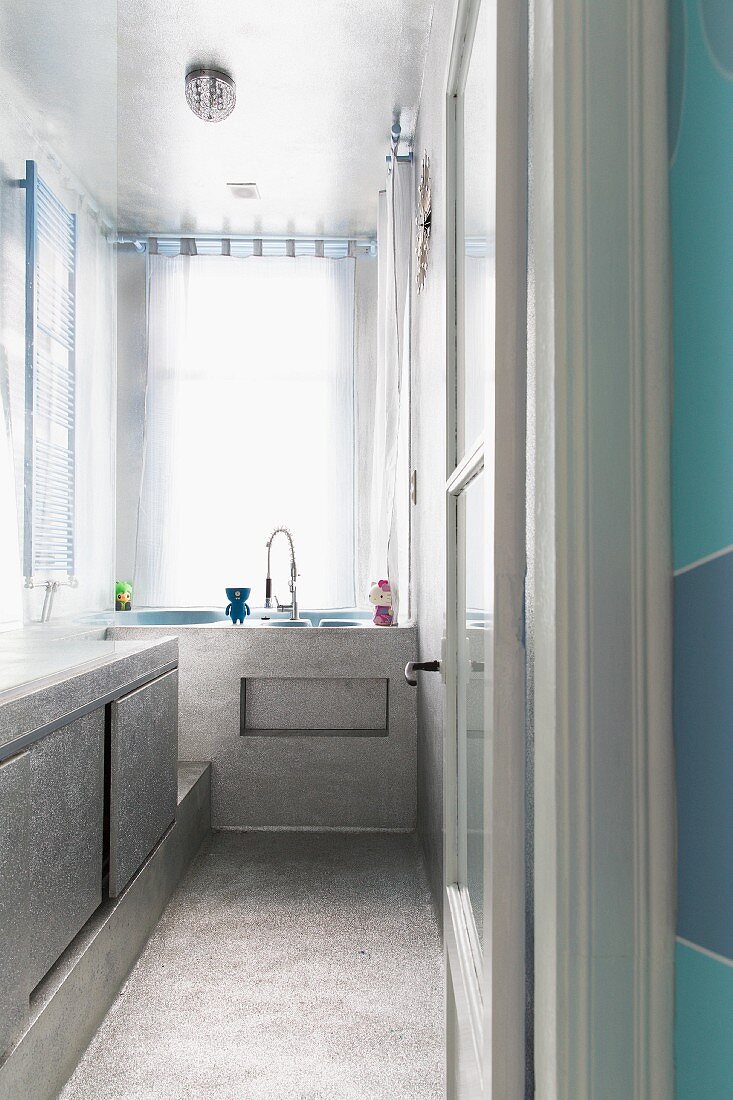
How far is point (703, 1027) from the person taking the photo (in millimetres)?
450

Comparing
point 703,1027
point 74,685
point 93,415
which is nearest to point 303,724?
point 93,415

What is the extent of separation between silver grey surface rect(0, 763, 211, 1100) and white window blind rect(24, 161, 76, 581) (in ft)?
2.43

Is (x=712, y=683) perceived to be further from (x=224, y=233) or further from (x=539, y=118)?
(x=224, y=233)

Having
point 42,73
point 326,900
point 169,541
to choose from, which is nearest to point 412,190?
point 42,73

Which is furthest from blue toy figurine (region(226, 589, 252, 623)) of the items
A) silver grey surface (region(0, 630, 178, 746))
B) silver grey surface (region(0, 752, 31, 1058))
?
silver grey surface (region(0, 752, 31, 1058))

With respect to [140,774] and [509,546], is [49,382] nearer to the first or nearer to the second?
[140,774]

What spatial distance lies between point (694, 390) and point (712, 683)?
169 millimetres

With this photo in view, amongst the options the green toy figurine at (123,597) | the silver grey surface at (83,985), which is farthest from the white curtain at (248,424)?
the silver grey surface at (83,985)

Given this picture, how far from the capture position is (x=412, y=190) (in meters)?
3.07

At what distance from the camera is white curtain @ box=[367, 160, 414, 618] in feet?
10.0

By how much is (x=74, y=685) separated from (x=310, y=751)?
1616 mm

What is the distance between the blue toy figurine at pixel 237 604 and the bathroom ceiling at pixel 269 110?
5.93ft

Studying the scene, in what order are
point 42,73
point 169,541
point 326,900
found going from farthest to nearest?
point 169,541 → point 326,900 → point 42,73

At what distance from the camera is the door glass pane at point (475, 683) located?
67 centimetres
